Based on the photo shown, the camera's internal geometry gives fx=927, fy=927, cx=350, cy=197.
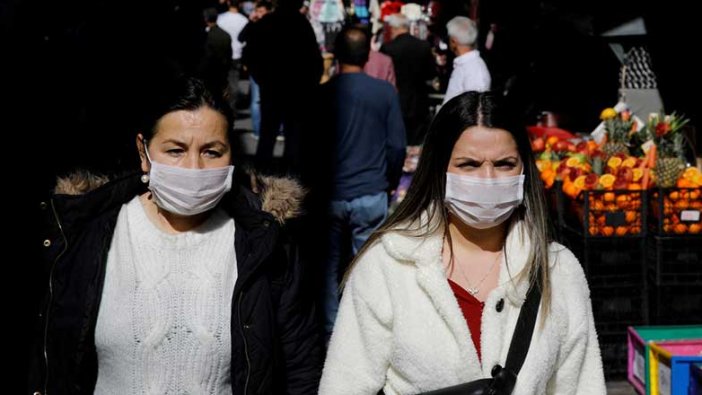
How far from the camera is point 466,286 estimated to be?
276 centimetres

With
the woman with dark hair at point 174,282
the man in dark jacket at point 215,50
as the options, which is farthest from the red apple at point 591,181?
the man in dark jacket at point 215,50

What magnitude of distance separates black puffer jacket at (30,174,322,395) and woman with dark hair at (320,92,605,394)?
0.21 m

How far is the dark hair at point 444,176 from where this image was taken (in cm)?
276

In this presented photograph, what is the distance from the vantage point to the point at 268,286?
289 centimetres

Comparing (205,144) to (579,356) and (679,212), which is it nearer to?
→ (579,356)

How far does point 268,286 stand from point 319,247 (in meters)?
3.38

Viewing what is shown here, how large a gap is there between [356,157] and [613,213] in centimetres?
173

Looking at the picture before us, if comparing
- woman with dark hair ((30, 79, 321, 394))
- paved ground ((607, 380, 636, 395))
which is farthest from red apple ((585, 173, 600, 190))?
woman with dark hair ((30, 79, 321, 394))

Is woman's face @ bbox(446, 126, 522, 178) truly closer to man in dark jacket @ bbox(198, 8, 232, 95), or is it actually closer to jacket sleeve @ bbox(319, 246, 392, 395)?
jacket sleeve @ bbox(319, 246, 392, 395)

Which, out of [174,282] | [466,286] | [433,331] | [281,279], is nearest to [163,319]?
[174,282]

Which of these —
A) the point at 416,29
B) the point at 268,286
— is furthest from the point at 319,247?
the point at 416,29

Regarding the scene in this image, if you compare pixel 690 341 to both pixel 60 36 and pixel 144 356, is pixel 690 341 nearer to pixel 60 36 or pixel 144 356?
pixel 144 356

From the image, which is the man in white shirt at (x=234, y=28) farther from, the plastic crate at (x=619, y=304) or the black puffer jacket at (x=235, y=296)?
the black puffer jacket at (x=235, y=296)

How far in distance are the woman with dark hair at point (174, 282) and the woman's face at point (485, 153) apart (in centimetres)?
64
